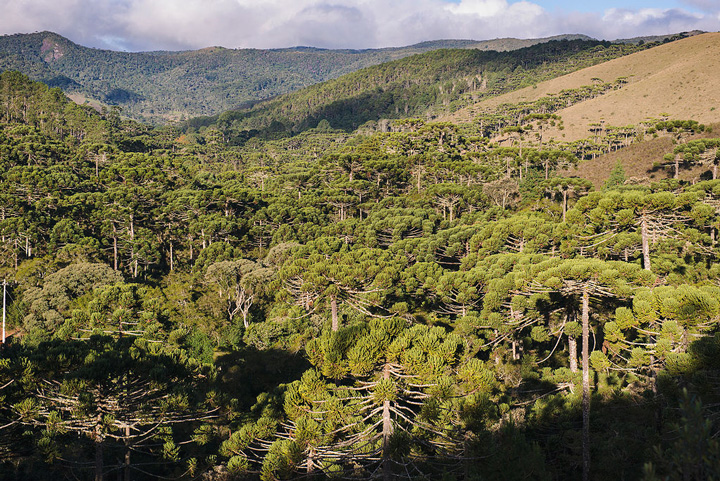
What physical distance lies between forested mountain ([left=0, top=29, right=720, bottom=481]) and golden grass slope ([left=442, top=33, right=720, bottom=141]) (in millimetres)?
32851

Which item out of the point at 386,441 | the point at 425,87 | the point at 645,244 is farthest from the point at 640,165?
the point at 425,87

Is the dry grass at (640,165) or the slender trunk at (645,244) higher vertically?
the dry grass at (640,165)

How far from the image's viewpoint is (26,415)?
11.2 meters

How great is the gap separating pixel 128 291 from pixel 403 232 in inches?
952

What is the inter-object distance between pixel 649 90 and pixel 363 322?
112 meters

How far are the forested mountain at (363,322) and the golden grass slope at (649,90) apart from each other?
3285cm

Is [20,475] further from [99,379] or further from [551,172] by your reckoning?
[551,172]

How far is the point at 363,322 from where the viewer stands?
11.9 m

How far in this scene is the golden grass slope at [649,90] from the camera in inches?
3391

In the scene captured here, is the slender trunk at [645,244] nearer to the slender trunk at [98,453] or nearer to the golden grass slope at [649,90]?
the slender trunk at [98,453]

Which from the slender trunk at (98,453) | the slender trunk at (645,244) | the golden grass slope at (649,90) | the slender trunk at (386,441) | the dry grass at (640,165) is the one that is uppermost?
the golden grass slope at (649,90)

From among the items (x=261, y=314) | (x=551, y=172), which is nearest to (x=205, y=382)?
(x=261, y=314)

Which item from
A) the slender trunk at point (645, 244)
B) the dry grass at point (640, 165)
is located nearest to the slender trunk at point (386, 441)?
the slender trunk at point (645, 244)

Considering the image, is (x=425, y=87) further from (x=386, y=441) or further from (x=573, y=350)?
(x=386, y=441)
